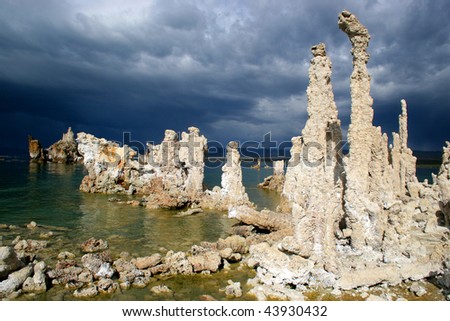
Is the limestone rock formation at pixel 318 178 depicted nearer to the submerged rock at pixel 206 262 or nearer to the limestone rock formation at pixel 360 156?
the limestone rock formation at pixel 360 156

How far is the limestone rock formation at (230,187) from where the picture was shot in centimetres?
2806

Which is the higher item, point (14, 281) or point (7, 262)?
point (7, 262)

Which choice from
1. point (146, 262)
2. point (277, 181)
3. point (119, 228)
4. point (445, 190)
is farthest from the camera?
point (277, 181)

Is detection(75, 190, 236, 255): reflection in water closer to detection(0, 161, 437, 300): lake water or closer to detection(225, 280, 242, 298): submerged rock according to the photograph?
detection(0, 161, 437, 300): lake water

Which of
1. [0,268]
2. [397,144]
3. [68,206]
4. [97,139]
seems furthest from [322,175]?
[97,139]

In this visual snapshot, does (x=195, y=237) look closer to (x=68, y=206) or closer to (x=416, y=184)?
(x=68, y=206)

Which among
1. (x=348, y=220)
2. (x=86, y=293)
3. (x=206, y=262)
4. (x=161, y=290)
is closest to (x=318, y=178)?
(x=348, y=220)

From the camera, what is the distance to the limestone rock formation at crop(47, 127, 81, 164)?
94.6 metres

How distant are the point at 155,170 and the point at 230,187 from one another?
11.5m

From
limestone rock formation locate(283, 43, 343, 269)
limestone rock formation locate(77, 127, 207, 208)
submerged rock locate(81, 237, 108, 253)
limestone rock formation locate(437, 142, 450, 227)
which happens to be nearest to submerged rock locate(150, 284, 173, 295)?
limestone rock formation locate(283, 43, 343, 269)

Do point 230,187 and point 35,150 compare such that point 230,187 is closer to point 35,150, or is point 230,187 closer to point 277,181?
point 277,181

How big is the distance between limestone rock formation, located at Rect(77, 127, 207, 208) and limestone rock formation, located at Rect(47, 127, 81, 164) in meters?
59.0

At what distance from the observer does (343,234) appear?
14.2 meters

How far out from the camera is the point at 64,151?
95062 mm
